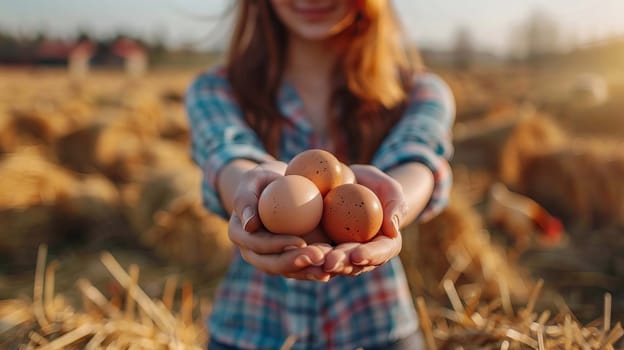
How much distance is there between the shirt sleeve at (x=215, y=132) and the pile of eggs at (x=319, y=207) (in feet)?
1.21

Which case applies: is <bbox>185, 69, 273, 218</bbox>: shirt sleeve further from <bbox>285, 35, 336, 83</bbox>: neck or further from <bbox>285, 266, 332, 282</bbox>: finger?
<bbox>285, 266, 332, 282</bbox>: finger

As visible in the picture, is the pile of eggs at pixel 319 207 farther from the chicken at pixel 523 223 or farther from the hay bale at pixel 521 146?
the hay bale at pixel 521 146

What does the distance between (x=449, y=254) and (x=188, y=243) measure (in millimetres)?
1735

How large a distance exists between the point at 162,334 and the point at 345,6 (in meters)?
1.07

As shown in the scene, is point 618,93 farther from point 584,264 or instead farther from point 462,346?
point 462,346

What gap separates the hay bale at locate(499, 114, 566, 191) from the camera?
6.15m

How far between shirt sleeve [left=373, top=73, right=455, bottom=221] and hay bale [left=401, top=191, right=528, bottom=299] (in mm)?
1840

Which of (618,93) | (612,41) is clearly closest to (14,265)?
(618,93)

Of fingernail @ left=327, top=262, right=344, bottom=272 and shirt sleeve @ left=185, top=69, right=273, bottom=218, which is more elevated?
fingernail @ left=327, top=262, right=344, bottom=272

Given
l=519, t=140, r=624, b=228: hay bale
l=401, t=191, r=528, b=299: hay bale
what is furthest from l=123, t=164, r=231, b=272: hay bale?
l=519, t=140, r=624, b=228: hay bale

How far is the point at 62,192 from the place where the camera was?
4.88m

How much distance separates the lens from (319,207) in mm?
1260

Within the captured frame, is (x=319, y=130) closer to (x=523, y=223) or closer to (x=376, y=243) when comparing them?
(x=376, y=243)

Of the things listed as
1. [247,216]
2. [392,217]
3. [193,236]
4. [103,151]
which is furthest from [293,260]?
[103,151]
